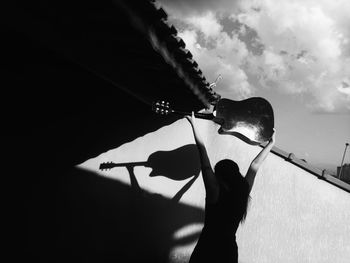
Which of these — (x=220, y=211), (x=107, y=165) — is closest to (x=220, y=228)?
(x=220, y=211)

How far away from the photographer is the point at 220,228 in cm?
246

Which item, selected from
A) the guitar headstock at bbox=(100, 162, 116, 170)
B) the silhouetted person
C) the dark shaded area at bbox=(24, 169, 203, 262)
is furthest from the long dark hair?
the guitar headstock at bbox=(100, 162, 116, 170)

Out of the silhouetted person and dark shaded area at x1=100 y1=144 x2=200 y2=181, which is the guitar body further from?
the silhouetted person

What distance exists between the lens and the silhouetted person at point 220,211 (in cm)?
240

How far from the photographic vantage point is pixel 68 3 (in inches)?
67.0

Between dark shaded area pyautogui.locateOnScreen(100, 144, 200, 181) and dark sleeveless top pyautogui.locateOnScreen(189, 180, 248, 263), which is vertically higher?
dark shaded area pyautogui.locateOnScreen(100, 144, 200, 181)

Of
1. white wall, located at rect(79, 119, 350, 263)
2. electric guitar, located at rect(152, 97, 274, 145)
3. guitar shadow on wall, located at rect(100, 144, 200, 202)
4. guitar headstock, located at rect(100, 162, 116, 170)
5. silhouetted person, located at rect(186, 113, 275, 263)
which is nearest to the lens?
silhouetted person, located at rect(186, 113, 275, 263)

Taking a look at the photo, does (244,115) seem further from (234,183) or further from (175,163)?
(175,163)

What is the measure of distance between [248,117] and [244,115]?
2.6 inches

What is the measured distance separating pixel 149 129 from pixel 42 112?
84.0 inches

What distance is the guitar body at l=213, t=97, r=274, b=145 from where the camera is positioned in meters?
3.65

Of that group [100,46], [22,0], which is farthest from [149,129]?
[22,0]

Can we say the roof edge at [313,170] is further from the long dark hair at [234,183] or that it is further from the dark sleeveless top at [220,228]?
the dark sleeveless top at [220,228]

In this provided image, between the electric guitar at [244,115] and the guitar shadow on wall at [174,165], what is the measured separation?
100 cm
